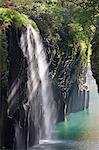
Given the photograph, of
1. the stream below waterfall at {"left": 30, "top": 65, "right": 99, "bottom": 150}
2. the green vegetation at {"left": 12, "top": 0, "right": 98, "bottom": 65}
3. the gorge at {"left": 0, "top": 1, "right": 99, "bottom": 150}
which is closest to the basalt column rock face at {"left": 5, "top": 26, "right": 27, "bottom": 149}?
the gorge at {"left": 0, "top": 1, "right": 99, "bottom": 150}

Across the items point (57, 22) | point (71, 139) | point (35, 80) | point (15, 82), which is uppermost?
point (57, 22)

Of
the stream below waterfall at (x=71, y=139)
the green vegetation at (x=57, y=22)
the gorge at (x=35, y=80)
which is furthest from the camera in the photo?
the green vegetation at (x=57, y=22)

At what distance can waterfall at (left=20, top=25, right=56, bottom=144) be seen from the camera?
78.7ft

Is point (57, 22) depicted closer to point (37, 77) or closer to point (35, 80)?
point (37, 77)

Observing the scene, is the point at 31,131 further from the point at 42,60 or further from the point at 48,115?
the point at 48,115

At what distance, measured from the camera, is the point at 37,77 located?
26.0m

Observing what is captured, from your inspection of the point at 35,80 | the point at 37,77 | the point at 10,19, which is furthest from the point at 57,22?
the point at 10,19

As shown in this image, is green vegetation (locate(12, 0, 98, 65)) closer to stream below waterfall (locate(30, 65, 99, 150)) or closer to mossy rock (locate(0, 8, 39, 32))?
mossy rock (locate(0, 8, 39, 32))

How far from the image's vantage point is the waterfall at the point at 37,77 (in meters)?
24.0

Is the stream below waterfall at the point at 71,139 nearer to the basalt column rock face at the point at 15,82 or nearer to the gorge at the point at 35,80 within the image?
the gorge at the point at 35,80

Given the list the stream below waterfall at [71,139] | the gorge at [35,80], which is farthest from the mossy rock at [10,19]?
the stream below waterfall at [71,139]

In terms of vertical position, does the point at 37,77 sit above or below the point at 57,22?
below

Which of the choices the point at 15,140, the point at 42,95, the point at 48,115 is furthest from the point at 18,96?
the point at 48,115

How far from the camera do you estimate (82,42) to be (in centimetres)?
3806
